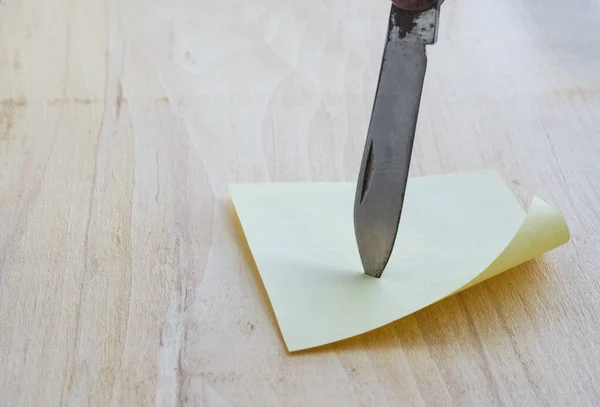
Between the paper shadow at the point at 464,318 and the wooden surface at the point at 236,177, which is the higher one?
the paper shadow at the point at 464,318

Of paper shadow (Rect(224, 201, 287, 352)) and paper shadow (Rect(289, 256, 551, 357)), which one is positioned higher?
paper shadow (Rect(289, 256, 551, 357))

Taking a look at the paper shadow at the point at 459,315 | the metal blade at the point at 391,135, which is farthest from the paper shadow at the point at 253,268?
the metal blade at the point at 391,135

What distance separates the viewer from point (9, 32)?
1.12 metres

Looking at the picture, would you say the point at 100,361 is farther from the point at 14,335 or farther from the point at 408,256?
the point at 408,256

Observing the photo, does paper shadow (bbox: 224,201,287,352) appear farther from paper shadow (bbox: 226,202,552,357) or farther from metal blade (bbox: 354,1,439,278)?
metal blade (bbox: 354,1,439,278)

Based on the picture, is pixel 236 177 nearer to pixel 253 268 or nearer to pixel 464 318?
pixel 253 268

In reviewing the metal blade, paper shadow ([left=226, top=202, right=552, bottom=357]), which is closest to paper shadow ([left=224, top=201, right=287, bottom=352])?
paper shadow ([left=226, top=202, right=552, bottom=357])

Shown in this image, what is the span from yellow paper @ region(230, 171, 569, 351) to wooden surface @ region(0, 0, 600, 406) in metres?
0.02

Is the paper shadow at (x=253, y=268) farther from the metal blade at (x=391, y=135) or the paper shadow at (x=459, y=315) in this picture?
the metal blade at (x=391, y=135)

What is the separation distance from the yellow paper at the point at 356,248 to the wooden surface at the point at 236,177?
2 centimetres

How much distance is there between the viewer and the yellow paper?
27.4 inches

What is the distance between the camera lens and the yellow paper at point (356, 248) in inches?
27.4

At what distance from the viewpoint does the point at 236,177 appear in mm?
870

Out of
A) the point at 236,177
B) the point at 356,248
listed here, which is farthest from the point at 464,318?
the point at 236,177
